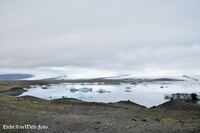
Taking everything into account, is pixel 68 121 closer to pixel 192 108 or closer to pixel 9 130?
pixel 9 130

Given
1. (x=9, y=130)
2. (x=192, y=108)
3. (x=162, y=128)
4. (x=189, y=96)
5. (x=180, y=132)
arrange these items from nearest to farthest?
(x=9, y=130)
(x=180, y=132)
(x=162, y=128)
(x=192, y=108)
(x=189, y=96)

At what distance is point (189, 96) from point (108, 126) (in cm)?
3659

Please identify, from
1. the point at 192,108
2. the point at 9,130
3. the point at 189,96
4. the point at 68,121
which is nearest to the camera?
the point at 9,130

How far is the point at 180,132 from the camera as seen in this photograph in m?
14.5

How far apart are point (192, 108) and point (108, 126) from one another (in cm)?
1795

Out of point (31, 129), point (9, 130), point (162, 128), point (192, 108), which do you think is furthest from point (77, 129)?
point (192, 108)

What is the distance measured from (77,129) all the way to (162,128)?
14.0ft

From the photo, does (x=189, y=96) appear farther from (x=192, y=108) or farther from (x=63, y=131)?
(x=63, y=131)

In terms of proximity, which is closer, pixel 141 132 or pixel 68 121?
pixel 141 132

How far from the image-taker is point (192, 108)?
1238 inches

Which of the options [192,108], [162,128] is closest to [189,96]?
[192,108]

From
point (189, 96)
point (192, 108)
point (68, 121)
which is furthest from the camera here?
point (189, 96)

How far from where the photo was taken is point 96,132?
Result: 14.2 m

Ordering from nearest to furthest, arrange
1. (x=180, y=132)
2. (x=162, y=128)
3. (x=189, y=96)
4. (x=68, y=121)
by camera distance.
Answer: (x=180, y=132) → (x=162, y=128) → (x=68, y=121) → (x=189, y=96)
